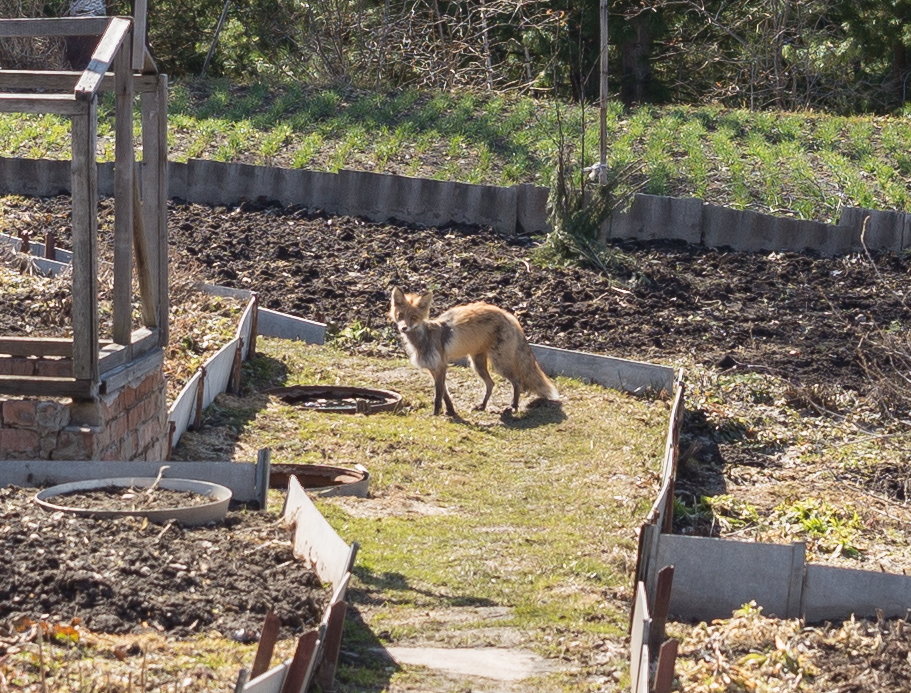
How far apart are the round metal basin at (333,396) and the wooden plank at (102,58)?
4085mm

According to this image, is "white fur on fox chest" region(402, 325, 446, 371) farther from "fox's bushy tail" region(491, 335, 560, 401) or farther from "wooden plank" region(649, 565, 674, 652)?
"wooden plank" region(649, 565, 674, 652)

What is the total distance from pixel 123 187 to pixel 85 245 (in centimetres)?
56

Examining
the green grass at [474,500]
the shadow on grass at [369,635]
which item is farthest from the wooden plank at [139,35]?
the shadow on grass at [369,635]

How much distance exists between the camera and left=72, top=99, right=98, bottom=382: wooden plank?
282 inches

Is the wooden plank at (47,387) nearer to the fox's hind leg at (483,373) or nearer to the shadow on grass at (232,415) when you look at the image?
the shadow on grass at (232,415)

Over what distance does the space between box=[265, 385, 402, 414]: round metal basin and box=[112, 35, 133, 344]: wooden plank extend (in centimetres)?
→ 350

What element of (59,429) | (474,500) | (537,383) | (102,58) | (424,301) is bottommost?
(474,500)

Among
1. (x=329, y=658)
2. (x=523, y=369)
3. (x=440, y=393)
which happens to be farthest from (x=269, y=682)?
(x=523, y=369)

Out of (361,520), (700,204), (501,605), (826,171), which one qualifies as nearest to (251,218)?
(700,204)

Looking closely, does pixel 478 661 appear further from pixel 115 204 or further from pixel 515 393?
pixel 515 393

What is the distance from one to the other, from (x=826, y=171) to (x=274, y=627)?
53.2ft

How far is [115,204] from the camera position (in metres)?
7.61

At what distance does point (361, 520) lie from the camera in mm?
7949

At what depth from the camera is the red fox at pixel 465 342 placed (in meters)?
11.3
